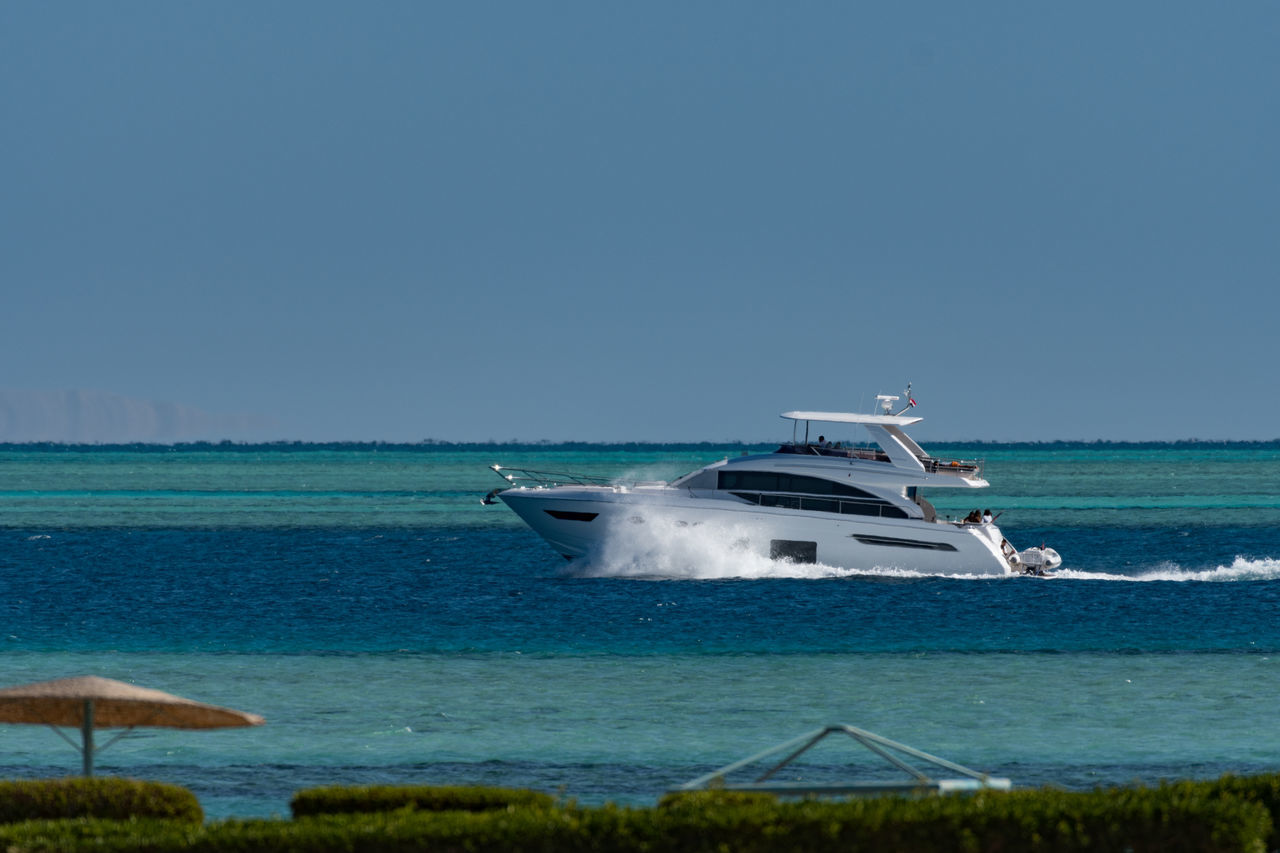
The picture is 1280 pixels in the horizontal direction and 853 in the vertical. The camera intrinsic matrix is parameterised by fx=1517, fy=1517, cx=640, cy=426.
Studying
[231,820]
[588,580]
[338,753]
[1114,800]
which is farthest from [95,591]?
[1114,800]

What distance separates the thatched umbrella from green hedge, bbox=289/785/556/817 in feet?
3.09

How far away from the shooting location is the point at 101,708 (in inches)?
604

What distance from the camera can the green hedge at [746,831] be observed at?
12578 millimetres

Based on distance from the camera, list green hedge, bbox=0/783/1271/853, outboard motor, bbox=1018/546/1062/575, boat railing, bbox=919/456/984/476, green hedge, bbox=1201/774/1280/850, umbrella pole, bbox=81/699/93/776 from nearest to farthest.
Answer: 1. green hedge, bbox=0/783/1271/853
2. green hedge, bbox=1201/774/1280/850
3. umbrella pole, bbox=81/699/93/776
4. boat railing, bbox=919/456/984/476
5. outboard motor, bbox=1018/546/1062/575

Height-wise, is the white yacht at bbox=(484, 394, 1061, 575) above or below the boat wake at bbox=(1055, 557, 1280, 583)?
above

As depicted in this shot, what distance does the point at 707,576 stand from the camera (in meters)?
44.7

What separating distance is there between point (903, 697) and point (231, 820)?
1591cm

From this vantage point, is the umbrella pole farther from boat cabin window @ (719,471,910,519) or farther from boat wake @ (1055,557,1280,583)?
boat wake @ (1055,557,1280,583)

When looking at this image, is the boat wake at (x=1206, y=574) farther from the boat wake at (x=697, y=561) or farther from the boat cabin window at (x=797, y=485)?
the boat cabin window at (x=797, y=485)

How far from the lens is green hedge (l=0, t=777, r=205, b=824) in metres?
14.0

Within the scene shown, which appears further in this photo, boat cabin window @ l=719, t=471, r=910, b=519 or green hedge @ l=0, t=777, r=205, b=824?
boat cabin window @ l=719, t=471, r=910, b=519

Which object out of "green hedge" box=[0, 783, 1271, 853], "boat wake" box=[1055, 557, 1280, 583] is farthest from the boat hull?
"green hedge" box=[0, 783, 1271, 853]

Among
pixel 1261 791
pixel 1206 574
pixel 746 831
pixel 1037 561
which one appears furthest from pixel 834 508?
pixel 746 831

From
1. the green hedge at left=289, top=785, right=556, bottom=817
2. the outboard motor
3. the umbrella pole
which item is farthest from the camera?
the outboard motor
